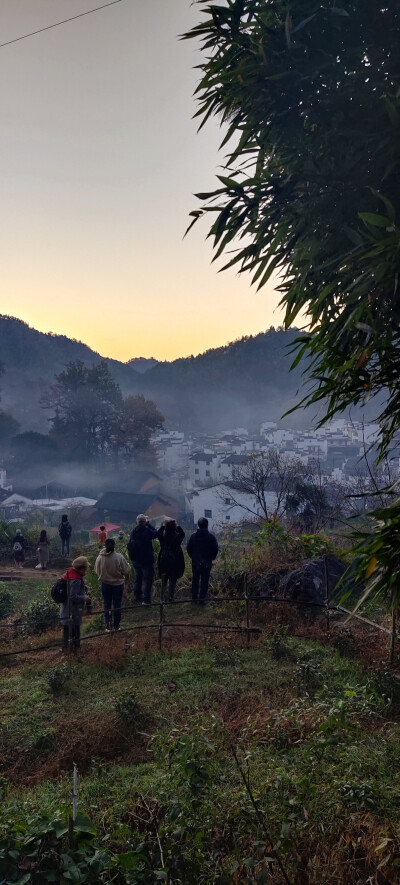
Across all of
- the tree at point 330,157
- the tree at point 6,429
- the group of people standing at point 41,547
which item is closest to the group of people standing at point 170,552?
the tree at point 330,157

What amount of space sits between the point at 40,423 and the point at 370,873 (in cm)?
12056

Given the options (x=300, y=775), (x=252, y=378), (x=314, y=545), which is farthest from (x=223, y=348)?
(x=300, y=775)

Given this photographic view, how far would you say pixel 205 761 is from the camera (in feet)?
15.5

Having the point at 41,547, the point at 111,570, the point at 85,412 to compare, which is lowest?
the point at 41,547

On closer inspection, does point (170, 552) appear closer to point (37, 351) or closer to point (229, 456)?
point (229, 456)

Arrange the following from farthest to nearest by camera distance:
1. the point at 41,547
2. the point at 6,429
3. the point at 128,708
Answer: the point at 6,429 < the point at 41,547 < the point at 128,708

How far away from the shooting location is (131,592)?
40.7 ft

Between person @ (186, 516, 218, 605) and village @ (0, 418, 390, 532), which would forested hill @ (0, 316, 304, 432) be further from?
person @ (186, 516, 218, 605)

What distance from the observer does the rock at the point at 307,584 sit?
11117 mm

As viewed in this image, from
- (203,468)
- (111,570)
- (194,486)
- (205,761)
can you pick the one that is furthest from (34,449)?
(205,761)

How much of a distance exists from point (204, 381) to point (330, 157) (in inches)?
4973

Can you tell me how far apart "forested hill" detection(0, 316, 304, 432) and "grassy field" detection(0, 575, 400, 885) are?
376 feet

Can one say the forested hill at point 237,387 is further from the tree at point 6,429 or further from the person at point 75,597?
the person at point 75,597

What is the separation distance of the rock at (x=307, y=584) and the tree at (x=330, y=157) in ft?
23.6
